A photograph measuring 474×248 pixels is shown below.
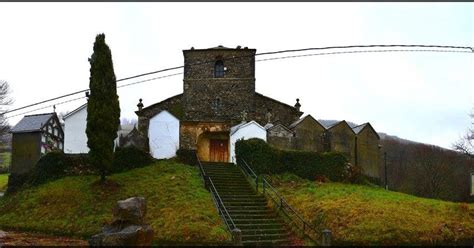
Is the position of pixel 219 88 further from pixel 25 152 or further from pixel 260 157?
pixel 25 152

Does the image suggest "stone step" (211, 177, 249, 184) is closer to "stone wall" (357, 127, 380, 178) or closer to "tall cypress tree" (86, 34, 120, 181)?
"tall cypress tree" (86, 34, 120, 181)

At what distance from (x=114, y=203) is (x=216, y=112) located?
44.6ft

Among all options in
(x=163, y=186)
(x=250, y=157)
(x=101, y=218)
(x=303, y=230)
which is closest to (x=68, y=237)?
(x=101, y=218)

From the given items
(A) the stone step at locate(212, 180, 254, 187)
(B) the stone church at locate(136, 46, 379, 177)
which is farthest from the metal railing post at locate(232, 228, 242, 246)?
(B) the stone church at locate(136, 46, 379, 177)

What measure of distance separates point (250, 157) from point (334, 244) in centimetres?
1057

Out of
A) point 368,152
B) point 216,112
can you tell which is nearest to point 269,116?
point 216,112

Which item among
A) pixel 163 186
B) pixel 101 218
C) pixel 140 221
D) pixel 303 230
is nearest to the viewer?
pixel 140 221

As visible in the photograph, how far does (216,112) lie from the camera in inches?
1308

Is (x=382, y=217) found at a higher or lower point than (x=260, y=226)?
higher

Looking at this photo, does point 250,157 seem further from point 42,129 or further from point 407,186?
point 407,186

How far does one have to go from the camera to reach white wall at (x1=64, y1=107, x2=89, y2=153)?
96.5 feet

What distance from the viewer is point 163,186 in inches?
907

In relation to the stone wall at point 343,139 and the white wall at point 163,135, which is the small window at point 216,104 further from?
the stone wall at point 343,139

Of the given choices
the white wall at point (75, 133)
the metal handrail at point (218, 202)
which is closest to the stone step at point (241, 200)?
the metal handrail at point (218, 202)
